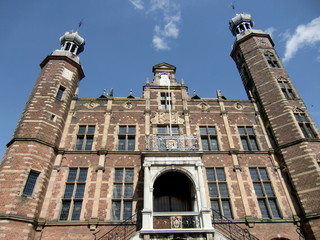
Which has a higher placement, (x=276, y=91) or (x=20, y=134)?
(x=276, y=91)

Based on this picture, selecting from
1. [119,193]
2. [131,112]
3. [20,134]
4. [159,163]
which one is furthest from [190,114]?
[20,134]

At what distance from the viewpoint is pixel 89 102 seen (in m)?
18.4

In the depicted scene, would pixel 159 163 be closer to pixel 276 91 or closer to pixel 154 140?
pixel 154 140

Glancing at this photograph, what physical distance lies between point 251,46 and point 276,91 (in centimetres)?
576

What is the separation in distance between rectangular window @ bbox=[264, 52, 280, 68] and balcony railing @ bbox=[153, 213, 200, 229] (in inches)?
587

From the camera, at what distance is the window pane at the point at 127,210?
1308cm

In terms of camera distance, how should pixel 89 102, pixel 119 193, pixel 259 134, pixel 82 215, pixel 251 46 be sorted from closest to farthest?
pixel 82 215 → pixel 119 193 → pixel 259 134 → pixel 89 102 → pixel 251 46

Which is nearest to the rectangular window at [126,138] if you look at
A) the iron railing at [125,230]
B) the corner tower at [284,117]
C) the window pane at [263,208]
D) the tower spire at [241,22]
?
the iron railing at [125,230]

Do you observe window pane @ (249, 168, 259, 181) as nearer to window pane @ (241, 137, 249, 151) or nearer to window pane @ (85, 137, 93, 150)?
window pane @ (241, 137, 249, 151)

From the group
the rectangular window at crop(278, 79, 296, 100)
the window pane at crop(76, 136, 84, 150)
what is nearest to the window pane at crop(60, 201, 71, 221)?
the window pane at crop(76, 136, 84, 150)

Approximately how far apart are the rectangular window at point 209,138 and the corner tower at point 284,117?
3917 mm

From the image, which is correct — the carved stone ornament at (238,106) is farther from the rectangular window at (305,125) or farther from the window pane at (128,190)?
the window pane at (128,190)

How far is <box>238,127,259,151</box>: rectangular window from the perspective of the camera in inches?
653

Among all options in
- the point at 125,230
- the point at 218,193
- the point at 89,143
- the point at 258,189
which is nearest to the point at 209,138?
the point at 218,193
